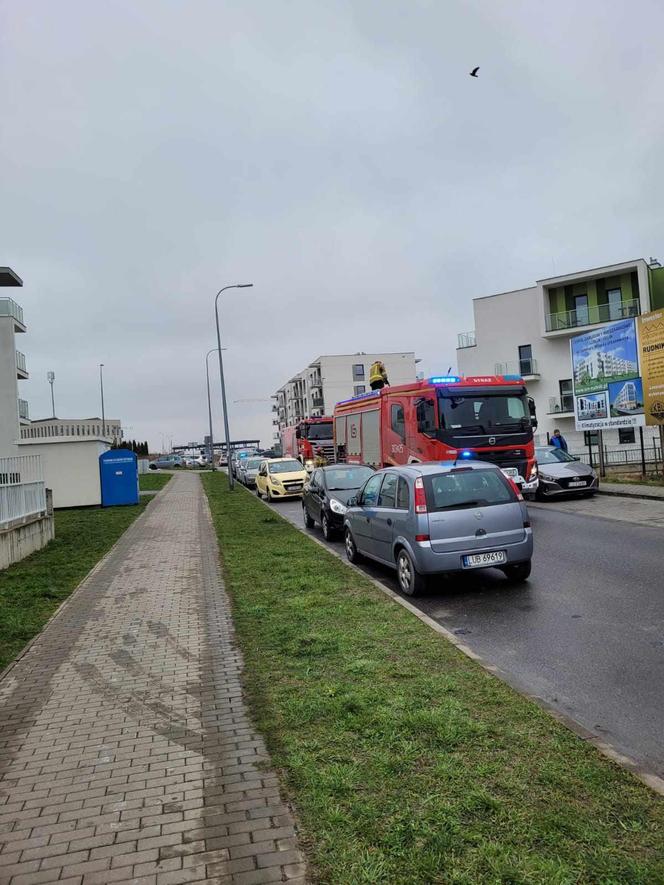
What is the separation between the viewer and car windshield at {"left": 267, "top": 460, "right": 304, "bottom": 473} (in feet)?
83.5

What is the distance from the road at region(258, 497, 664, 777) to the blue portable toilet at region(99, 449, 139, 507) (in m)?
16.5

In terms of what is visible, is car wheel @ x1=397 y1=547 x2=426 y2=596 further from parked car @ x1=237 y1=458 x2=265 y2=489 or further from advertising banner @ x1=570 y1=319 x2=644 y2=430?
parked car @ x1=237 y1=458 x2=265 y2=489

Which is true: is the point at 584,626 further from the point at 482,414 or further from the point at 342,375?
the point at 342,375

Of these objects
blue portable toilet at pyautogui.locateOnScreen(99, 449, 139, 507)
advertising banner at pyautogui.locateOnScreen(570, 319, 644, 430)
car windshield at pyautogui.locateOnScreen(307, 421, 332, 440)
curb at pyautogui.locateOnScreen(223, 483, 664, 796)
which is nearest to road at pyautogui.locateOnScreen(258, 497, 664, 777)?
curb at pyautogui.locateOnScreen(223, 483, 664, 796)

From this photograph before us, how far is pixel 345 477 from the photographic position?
Answer: 1488 centimetres

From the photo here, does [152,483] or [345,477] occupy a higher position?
[345,477]

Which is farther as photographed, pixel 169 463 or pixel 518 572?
pixel 169 463

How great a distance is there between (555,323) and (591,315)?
6.88 ft

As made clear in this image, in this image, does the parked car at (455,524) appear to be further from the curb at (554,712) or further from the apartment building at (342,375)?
the apartment building at (342,375)

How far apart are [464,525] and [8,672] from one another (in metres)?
4.93

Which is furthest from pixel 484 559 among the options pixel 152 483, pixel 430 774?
pixel 152 483

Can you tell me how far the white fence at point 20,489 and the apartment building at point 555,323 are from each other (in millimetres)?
30508

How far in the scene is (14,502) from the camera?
12.8 m

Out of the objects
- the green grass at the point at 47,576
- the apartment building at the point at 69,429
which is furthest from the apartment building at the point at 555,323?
the apartment building at the point at 69,429
